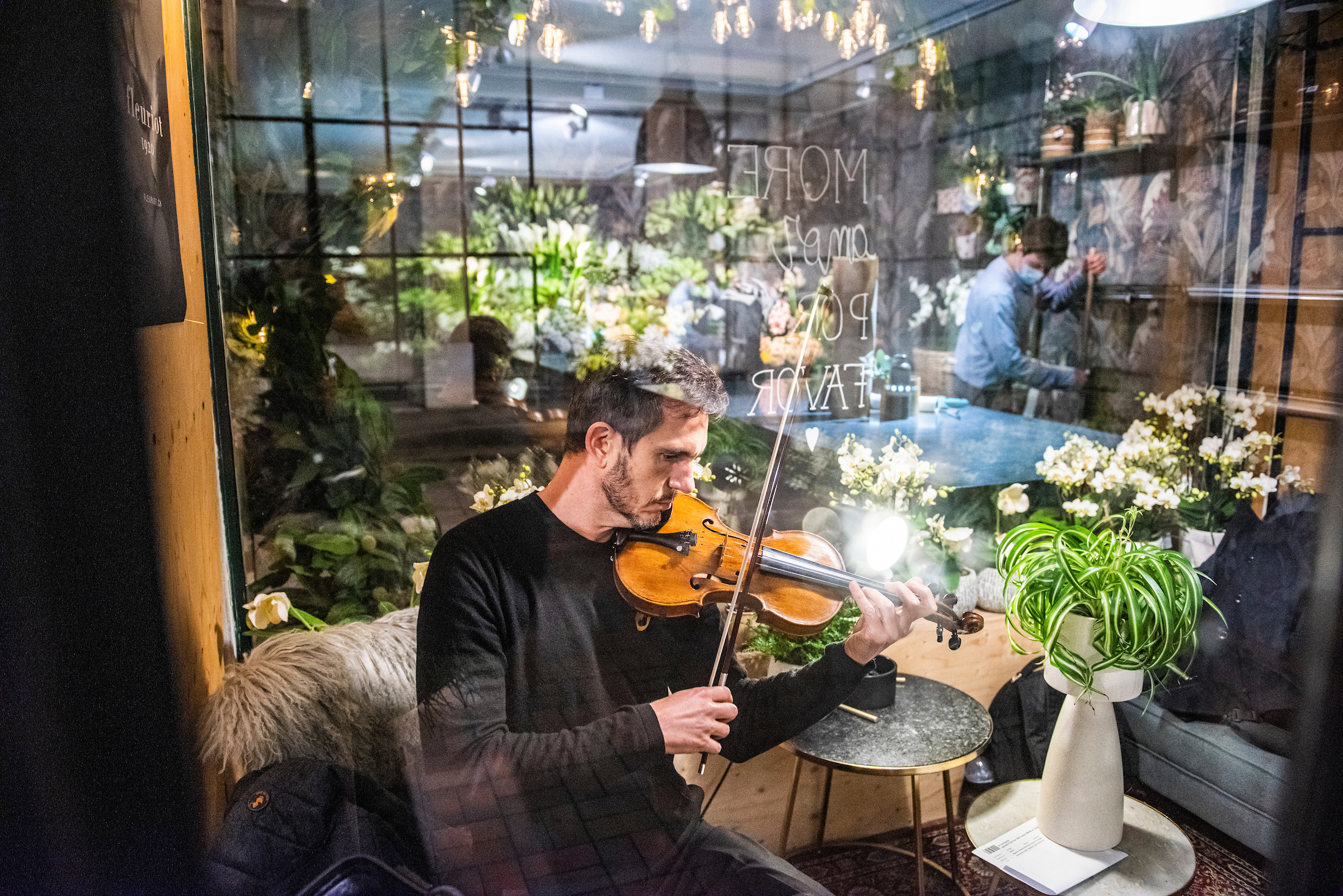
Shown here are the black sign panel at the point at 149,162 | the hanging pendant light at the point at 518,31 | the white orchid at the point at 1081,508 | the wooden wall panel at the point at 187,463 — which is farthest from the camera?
the white orchid at the point at 1081,508

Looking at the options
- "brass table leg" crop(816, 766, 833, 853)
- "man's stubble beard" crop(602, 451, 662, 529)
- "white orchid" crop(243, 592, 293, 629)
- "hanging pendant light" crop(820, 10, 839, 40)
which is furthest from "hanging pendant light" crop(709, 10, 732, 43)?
"brass table leg" crop(816, 766, 833, 853)

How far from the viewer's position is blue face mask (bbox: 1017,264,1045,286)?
6.59ft

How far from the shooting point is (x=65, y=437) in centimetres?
92

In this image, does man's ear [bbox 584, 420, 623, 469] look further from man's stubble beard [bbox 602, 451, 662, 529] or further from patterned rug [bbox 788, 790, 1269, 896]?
patterned rug [bbox 788, 790, 1269, 896]

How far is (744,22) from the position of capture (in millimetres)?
1578

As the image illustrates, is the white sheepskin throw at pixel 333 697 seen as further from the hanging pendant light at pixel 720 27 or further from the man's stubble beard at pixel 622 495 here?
the hanging pendant light at pixel 720 27

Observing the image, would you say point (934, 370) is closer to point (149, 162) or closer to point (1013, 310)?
point (1013, 310)

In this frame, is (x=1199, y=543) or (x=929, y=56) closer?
(x=929, y=56)

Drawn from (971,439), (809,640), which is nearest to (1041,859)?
(809,640)

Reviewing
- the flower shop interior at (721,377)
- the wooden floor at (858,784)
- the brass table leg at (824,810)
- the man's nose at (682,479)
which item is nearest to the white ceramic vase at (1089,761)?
the flower shop interior at (721,377)

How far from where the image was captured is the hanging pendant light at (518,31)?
56.7 inches

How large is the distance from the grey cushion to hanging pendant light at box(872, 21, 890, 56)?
147 cm

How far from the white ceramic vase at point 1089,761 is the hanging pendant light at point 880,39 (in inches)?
46.5

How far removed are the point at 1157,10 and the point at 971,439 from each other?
1037 millimetres
